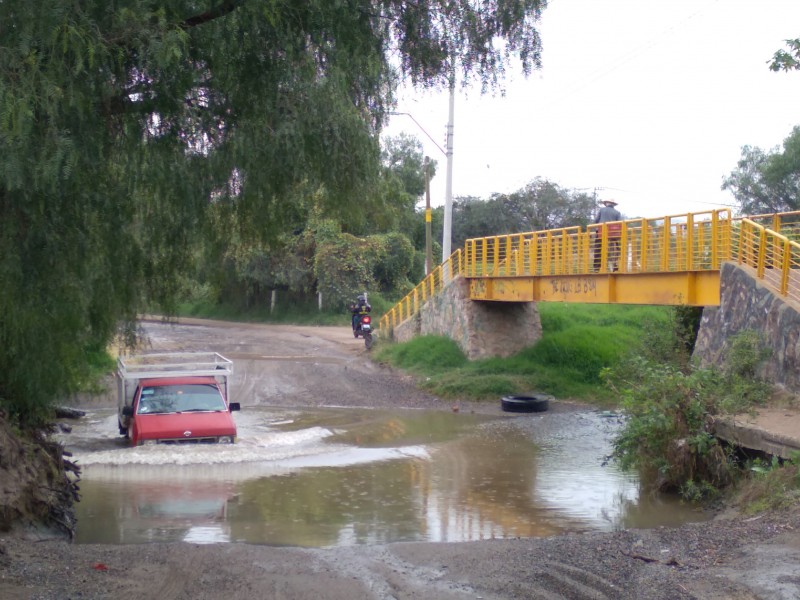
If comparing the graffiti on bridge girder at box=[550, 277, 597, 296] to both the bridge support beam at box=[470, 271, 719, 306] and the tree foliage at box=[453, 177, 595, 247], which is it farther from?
the tree foliage at box=[453, 177, 595, 247]

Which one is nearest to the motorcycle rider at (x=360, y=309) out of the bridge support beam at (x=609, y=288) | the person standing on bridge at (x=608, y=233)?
the bridge support beam at (x=609, y=288)

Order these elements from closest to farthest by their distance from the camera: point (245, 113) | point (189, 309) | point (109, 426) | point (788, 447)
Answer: point (245, 113)
point (788, 447)
point (109, 426)
point (189, 309)

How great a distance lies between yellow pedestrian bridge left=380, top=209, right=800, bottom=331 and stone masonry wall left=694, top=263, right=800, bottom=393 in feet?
0.67

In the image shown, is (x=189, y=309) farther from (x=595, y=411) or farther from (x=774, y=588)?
(x=774, y=588)

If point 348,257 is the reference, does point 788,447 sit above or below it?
below

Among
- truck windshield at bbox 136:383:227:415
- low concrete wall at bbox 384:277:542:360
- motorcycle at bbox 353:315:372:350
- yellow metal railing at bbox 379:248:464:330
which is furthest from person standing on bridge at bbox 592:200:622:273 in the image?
motorcycle at bbox 353:315:372:350

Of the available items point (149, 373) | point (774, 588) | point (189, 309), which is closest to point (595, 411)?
point (149, 373)

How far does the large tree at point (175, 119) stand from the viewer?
20.5 feet

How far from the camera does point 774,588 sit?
265 inches

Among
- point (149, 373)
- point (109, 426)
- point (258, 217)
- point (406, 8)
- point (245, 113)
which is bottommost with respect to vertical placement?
point (109, 426)

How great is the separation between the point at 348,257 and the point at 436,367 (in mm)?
18069

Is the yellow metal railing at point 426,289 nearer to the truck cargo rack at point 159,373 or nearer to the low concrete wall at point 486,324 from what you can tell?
the low concrete wall at point 486,324

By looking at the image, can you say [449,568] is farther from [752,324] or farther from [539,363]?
[539,363]

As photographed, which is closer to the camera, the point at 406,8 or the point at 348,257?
the point at 406,8
